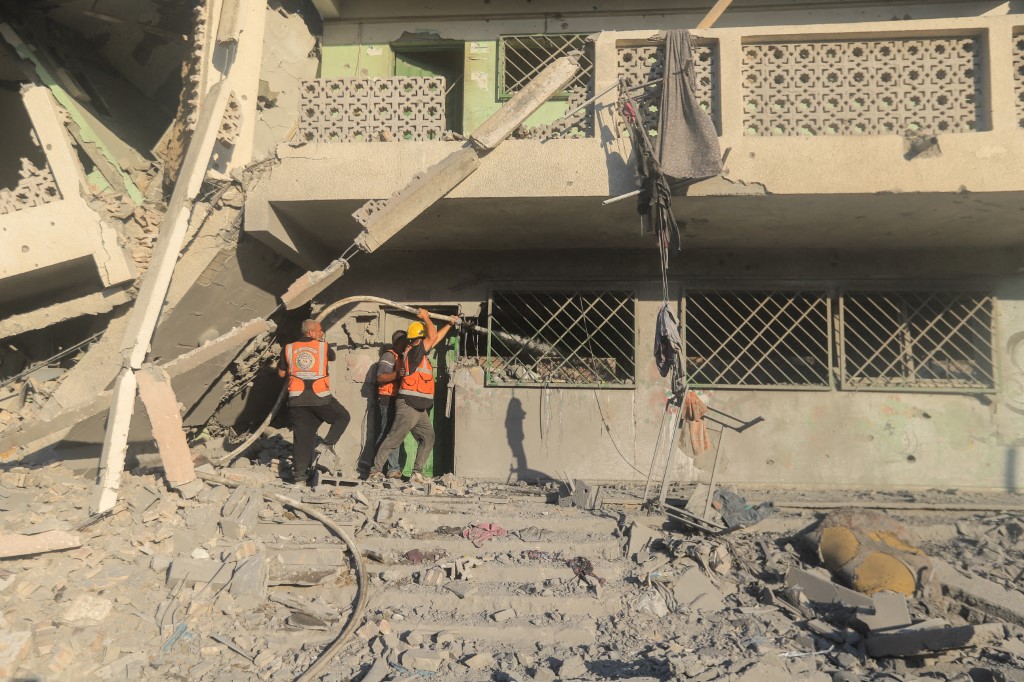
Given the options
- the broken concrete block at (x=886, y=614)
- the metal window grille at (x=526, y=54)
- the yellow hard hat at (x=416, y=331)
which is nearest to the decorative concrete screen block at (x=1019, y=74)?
the metal window grille at (x=526, y=54)

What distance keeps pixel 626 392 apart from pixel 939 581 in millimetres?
3755

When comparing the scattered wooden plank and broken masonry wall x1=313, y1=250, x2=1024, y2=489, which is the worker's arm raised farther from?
the scattered wooden plank

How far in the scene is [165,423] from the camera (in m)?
5.52

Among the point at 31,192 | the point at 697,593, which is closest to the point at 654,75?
the point at 697,593

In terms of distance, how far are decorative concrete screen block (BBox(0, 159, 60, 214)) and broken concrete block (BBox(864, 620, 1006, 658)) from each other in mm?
7799

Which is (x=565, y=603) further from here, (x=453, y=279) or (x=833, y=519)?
(x=453, y=279)

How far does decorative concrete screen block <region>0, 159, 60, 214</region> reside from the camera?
628 centimetres

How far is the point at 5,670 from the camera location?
3627 millimetres

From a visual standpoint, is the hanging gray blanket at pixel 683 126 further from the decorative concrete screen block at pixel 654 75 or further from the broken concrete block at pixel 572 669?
the broken concrete block at pixel 572 669

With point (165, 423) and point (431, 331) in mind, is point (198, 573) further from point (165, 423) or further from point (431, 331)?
point (431, 331)

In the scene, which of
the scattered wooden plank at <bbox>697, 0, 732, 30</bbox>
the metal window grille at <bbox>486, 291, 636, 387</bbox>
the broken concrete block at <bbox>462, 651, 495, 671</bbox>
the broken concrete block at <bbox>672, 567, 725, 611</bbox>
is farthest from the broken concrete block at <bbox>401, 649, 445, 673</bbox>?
the scattered wooden plank at <bbox>697, 0, 732, 30</bbox>

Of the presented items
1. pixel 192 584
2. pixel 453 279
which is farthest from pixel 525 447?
pixel 192 584

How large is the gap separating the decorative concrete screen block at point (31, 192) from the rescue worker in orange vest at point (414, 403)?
3751 millimetres

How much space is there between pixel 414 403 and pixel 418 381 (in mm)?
→ 244
